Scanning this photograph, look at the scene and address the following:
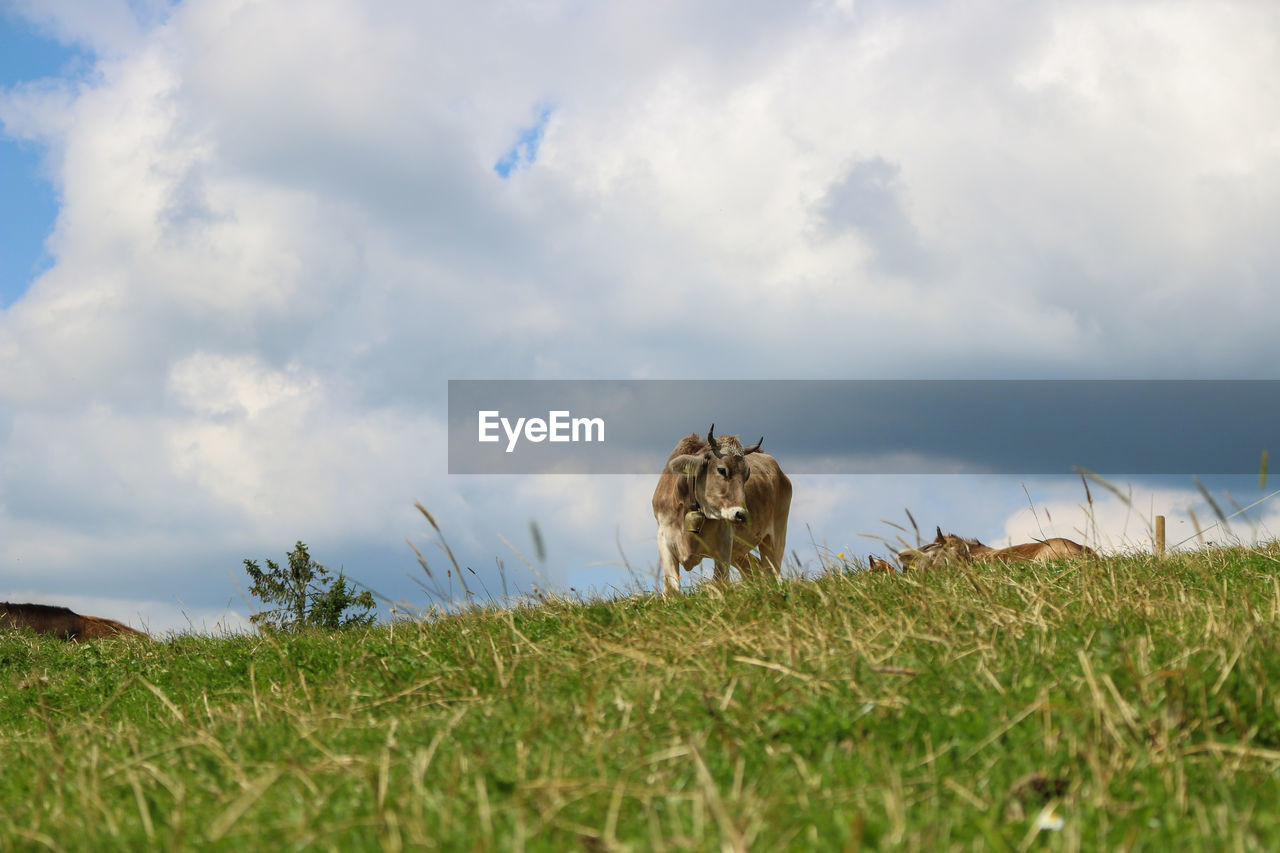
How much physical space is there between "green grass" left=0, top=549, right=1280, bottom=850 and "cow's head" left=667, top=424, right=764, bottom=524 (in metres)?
8.04

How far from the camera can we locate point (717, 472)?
49.3ft

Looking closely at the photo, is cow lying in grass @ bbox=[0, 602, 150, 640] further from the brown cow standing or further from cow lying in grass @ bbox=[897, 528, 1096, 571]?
cow lying in grass @ bbox=[897, 528, 1096, 571]

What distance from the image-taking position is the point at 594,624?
7.39 meters

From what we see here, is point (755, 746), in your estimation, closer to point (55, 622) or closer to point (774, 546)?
point (774, 546)

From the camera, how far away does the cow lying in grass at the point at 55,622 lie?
55.2 feet

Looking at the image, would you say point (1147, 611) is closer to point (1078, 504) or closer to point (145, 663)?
point (1078, 504)

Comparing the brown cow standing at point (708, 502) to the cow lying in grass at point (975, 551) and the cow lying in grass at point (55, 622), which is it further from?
the cow lying in grass at point (55, 622)

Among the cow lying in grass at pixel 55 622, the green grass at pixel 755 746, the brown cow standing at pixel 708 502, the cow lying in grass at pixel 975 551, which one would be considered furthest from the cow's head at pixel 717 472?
the cow lying in grass at pixel 55 622

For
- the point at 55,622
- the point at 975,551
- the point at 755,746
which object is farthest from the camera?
the point at 55,622

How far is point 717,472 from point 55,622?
433 inches

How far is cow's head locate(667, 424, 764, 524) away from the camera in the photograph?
49.0 feet

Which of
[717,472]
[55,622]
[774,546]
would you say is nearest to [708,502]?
[717,472]

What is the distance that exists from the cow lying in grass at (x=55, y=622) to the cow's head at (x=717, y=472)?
29.5ft

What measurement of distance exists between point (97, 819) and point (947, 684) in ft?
11.3
